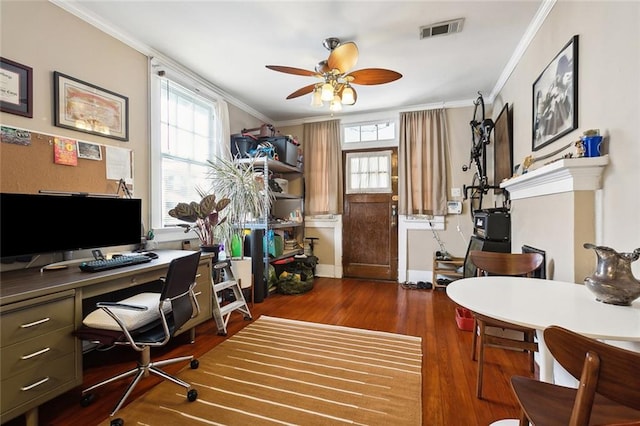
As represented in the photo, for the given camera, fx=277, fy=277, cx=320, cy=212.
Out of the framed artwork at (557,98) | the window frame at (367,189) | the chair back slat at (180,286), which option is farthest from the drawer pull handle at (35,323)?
the window frame at (367,189)

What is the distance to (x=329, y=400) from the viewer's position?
1642 mm

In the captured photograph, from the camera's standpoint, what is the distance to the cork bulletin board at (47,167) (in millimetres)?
1807

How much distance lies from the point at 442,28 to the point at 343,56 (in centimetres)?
98

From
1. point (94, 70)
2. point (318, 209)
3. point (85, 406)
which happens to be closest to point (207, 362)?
point (85, 406)

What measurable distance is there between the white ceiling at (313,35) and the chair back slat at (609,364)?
238cm

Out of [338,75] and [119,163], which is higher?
[338,75]

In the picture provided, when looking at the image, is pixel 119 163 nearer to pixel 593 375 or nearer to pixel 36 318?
pixel 36 318

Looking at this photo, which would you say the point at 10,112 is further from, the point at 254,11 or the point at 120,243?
the point at 254,11

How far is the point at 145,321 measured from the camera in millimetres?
1653

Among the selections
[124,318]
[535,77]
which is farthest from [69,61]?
[535,77]

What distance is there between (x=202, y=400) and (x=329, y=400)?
75 cm

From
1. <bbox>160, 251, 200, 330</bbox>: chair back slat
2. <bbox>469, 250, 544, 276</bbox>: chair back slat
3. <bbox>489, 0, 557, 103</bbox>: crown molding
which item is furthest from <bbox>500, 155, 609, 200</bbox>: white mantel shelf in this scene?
<bbox>160, 251, 200, 330</bbox>: chair back slat

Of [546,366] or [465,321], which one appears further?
[465,321]

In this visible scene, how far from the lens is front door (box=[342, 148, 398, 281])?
14.7 ft
